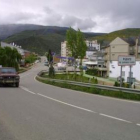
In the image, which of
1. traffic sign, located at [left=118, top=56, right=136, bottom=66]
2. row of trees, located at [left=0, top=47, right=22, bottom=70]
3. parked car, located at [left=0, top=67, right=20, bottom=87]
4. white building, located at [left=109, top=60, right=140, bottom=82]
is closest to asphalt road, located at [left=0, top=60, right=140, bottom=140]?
traffic sign, located at [left=118, top=56, right=136, bottom=66]

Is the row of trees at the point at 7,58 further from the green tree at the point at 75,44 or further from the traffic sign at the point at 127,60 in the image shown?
the traffic sign at the point at 127,60

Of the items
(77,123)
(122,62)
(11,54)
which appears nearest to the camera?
(77,123)

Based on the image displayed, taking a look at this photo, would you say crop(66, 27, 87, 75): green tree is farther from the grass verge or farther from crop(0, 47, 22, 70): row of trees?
the grass verge

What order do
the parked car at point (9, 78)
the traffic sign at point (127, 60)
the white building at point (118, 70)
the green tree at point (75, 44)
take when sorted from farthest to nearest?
1. the green tree at point (75, 44)
2. the white building at point (118, 70)
3. the parked car at point (9, 78)
4. the traffic sign at point (127, 60)

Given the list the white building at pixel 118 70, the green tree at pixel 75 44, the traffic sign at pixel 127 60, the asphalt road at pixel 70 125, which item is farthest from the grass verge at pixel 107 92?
the green tree at pixel 75 44

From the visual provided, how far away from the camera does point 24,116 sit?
9875 millimetres

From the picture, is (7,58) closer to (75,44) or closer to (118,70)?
(75,44)

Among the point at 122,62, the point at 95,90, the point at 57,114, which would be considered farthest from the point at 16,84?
the point at 57,114

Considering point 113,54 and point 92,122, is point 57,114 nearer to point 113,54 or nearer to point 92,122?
point 92,122

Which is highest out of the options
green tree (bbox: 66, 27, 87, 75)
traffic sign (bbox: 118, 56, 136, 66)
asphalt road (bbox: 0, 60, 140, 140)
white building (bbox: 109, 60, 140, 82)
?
green tree (bbox: 66, 27, 87, 75)

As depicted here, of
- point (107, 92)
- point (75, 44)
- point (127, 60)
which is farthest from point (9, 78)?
point (75, 44)

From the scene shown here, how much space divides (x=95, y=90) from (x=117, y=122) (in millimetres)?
10959

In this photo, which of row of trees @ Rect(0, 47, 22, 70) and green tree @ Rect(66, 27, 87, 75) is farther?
row of trees @ Rect(0, 47, 22, 70)

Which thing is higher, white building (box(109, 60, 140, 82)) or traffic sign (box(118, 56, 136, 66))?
traffic sign (box(118, 56, 136, 66))
